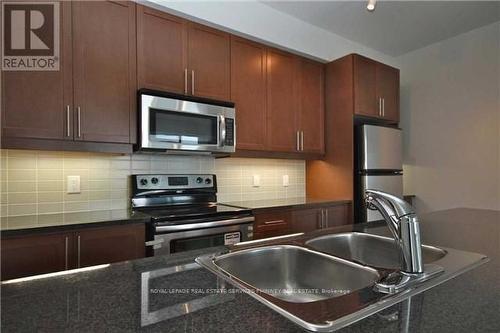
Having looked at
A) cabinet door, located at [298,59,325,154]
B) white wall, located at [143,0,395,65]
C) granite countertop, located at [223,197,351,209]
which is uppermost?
white wall, located at [143,0,395,65]

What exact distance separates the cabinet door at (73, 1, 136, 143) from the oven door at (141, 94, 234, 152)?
129mm

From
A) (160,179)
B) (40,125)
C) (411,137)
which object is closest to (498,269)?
(160,179)

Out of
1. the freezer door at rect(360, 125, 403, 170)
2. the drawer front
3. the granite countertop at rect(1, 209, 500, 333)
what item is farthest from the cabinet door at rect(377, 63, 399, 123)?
the granite countertop at rect(1, 209, 500, 333)

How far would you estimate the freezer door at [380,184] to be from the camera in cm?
280

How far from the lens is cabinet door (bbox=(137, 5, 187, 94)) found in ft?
6.81

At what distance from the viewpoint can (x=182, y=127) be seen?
2.16m

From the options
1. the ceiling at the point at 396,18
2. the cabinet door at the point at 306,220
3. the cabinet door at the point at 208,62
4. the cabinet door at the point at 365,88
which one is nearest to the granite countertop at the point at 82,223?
the cabinet door at the point at 208,62

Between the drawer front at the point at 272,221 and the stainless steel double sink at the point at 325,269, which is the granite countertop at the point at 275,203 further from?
the stainless steel double sink at the point at 325,269

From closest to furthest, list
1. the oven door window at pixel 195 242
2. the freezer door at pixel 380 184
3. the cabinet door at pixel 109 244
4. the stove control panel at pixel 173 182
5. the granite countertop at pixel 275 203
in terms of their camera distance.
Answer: the cabinet door at pixel 109 244, the oven door window at pixel 195 242, the stove control panel at pixel 173 182, the granite countertop at pixel 275 203, the freezer door at pixel 380 184

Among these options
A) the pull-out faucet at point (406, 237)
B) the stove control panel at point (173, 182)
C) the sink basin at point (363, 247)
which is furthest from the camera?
the stove control panel at point (173, 182)

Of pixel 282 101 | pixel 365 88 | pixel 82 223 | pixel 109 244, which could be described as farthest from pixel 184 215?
pixel 365 88

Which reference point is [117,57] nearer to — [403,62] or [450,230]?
[450,230]

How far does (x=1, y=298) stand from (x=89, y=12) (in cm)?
188

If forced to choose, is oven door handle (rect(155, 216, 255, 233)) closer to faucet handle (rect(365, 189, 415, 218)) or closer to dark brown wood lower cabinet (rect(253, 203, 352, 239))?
dark brown wood lower cabinet (rect(253, 203, 352, 239))
